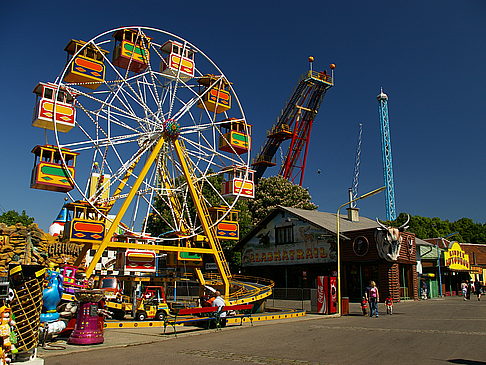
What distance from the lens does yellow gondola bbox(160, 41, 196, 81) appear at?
88.2 ft

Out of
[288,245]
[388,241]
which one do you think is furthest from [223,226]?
[288,245]

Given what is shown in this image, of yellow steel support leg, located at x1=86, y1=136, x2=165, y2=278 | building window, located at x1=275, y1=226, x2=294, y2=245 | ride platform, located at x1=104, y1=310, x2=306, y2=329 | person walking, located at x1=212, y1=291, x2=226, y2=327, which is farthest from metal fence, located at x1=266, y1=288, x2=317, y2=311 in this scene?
person walking, located at x1=212, y1=291, x2=226, y2=327

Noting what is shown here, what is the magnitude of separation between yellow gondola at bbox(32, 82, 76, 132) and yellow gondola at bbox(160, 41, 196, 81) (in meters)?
6.80

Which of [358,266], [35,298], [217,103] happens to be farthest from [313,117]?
[35,298]

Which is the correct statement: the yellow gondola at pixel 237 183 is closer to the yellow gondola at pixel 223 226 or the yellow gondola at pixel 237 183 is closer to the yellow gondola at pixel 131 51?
the yellow gondola at pixel 223 226

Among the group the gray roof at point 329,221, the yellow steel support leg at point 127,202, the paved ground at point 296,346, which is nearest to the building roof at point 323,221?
the gray roof at point 329,221

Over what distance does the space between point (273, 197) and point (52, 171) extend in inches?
1306

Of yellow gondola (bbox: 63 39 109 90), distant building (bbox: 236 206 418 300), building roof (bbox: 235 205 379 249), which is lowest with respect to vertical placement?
distant building (bbox: 236 206 418 300)

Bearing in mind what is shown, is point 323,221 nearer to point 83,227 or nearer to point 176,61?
point 176,61

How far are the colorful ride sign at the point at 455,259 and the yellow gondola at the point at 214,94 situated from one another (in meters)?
29.8

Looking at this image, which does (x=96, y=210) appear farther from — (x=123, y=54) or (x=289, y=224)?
(x=289, y=224)

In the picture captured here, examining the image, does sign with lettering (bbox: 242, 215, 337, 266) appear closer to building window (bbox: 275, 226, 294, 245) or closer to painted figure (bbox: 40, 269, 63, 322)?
building window (bbox: 275, 226, 294, 245)

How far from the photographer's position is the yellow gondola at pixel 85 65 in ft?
74.8

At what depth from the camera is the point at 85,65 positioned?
2322 cm
